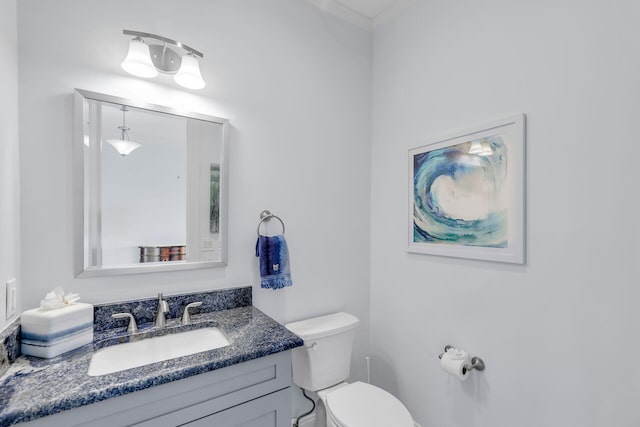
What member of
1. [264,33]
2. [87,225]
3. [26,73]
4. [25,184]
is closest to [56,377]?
→ [87,225]

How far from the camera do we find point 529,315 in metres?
1.26

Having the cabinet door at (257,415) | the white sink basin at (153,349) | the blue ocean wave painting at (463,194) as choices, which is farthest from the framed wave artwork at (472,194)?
the white sink basin at (153,349)

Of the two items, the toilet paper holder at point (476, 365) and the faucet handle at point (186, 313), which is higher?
the faucet handle at point (186, 313)

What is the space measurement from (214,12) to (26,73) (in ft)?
2.83

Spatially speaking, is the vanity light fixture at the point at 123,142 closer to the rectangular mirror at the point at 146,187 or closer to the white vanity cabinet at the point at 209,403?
the rectangular mirror at the point at 146,187

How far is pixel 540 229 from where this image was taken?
1227mm

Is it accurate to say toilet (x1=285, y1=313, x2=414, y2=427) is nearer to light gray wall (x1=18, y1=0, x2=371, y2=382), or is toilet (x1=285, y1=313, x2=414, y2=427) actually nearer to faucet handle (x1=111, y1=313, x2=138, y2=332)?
light gray wall (x1=18, y1=0, x2=371, y2=382)

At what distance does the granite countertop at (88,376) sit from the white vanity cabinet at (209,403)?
0.04 metres

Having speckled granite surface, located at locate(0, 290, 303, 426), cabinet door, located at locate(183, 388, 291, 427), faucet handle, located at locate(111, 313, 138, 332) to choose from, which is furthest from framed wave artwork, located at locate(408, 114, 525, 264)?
faucet handle, located at locate(111, 313, 138, 332)

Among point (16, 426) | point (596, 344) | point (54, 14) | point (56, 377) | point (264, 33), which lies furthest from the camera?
point (264, 33)

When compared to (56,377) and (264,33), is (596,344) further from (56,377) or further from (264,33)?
(264,33)

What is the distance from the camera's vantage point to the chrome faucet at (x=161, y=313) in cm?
130

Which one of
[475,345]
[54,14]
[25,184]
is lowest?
[475,345]

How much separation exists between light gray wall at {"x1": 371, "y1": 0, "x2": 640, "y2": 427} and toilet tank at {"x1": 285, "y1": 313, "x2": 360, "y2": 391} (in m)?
0.41
